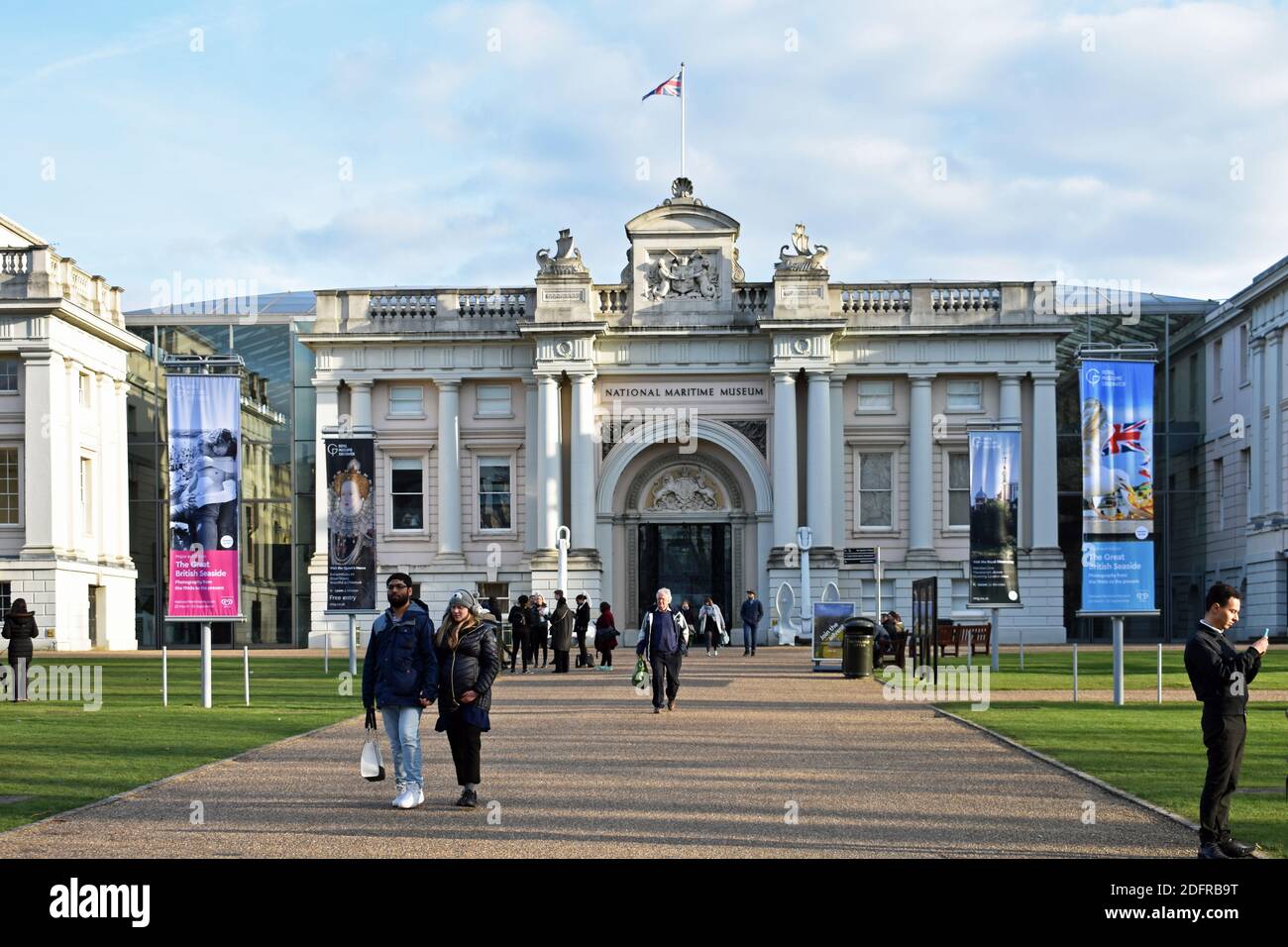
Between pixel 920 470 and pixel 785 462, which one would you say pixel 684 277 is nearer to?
pixel 785 462

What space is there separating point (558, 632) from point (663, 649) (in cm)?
1243

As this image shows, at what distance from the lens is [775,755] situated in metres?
20.8

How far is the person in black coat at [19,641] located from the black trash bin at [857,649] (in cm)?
1575

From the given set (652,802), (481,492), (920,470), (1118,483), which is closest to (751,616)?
(920,470)

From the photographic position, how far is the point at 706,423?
59719 mm

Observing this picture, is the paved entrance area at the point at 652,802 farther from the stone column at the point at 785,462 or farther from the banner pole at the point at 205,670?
the stone column at the point at 785,462

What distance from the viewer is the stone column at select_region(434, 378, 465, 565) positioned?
6012 cm

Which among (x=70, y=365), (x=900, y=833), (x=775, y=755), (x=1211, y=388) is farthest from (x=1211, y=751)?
(x=1211, y=388)

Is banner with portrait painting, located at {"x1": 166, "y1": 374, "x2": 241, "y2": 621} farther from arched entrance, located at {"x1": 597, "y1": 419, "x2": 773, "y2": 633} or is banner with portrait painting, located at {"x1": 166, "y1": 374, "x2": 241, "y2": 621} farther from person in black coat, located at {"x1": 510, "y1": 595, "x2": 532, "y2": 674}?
arched entrance, located at {"x1": 597, "y1": 419, "x2": 773, "y2": 633}

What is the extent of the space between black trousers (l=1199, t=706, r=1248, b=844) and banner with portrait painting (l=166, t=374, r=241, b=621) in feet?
61.4

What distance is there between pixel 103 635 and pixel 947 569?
90.4 ft
